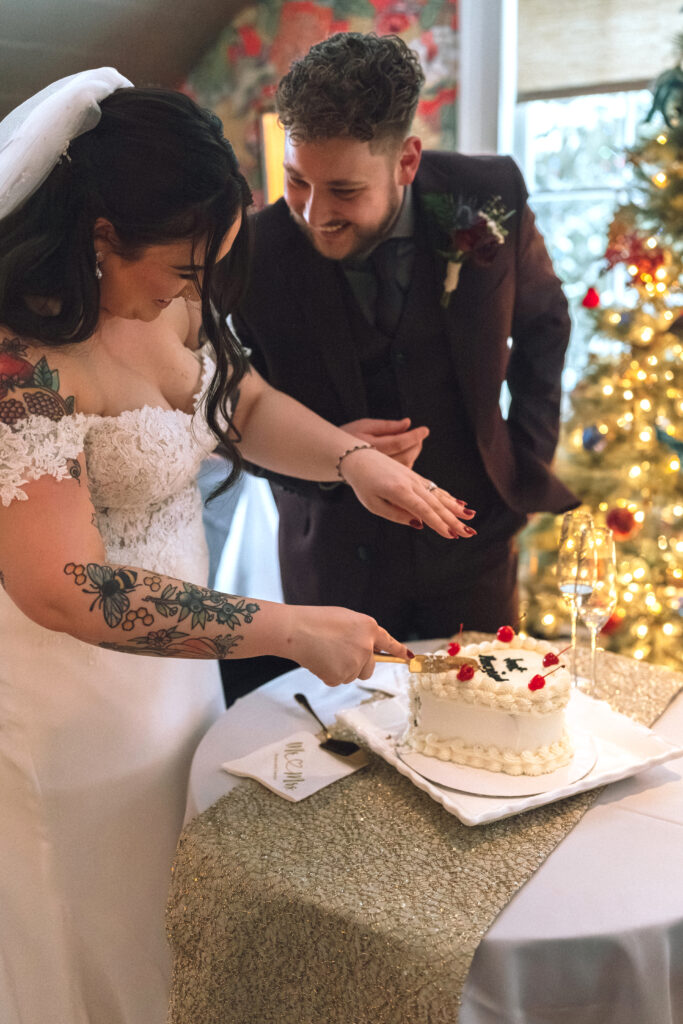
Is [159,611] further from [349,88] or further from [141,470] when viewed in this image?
[349,88]

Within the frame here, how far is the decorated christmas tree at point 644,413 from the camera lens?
3143 millimetres

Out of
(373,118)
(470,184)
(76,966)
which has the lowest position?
(76,966)

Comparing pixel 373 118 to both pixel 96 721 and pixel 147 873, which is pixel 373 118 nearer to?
pixel 96 721

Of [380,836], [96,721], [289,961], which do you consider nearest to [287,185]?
[96,721]

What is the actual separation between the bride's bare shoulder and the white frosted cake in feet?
2.16

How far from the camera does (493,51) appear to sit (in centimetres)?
378

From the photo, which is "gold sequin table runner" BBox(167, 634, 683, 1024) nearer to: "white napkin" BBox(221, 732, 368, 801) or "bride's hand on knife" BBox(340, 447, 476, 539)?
"white napkin" BBox(221, 732, 368, 801)

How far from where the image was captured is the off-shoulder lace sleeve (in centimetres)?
113

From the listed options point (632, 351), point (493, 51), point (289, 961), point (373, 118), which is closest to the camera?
point (289, 961)

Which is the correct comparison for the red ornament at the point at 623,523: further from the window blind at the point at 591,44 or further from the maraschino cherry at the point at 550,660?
the maraschino cherry at the point at 550,660

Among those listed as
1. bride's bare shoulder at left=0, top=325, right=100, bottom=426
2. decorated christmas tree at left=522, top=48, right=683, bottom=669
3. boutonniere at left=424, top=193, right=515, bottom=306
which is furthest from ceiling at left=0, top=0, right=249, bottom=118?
decorated christmas tree at left=522, top=48, right=683, bottom=669

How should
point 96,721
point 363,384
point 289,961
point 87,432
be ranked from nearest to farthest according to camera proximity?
1. point 289,961
2. point 87,432
3. point 96,721
4. point 363,384

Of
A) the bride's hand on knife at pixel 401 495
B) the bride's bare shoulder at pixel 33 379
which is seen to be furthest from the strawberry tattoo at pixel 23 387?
the bride's hand on knife at pixel 401 495

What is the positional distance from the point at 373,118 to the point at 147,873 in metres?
1.41
